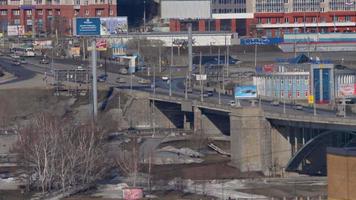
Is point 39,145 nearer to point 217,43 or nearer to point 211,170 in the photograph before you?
point 211,170

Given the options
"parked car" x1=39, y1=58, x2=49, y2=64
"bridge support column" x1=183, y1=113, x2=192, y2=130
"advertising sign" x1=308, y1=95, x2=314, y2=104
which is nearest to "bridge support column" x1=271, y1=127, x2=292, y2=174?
"advertising sign" x1=308, y1=95, x2=314, y2=104

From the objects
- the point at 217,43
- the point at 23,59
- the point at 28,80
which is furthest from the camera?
the point at 217,43

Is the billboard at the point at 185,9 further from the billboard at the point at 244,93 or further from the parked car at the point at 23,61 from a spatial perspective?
the billboard at the point at 244,93

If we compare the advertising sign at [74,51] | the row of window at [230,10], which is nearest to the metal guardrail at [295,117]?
the advertising sign at [74,51]

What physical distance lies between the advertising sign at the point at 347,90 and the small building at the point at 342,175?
19471mm

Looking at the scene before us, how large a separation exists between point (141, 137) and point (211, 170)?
232 inches

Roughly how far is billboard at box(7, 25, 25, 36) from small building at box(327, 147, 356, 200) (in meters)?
50.1

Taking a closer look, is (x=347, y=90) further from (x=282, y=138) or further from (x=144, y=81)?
(x=144, y=81)

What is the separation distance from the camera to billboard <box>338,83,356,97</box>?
40.4 m

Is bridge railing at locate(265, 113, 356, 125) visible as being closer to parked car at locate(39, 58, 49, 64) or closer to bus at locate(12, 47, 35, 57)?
parked car at locate(39, 58, 49, 64)

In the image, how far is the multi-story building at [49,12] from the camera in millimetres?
70312

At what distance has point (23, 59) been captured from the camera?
6125 cm

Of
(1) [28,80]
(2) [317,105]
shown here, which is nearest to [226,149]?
(2) [317,105]

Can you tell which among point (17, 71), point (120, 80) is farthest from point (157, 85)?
point (17, 71)
